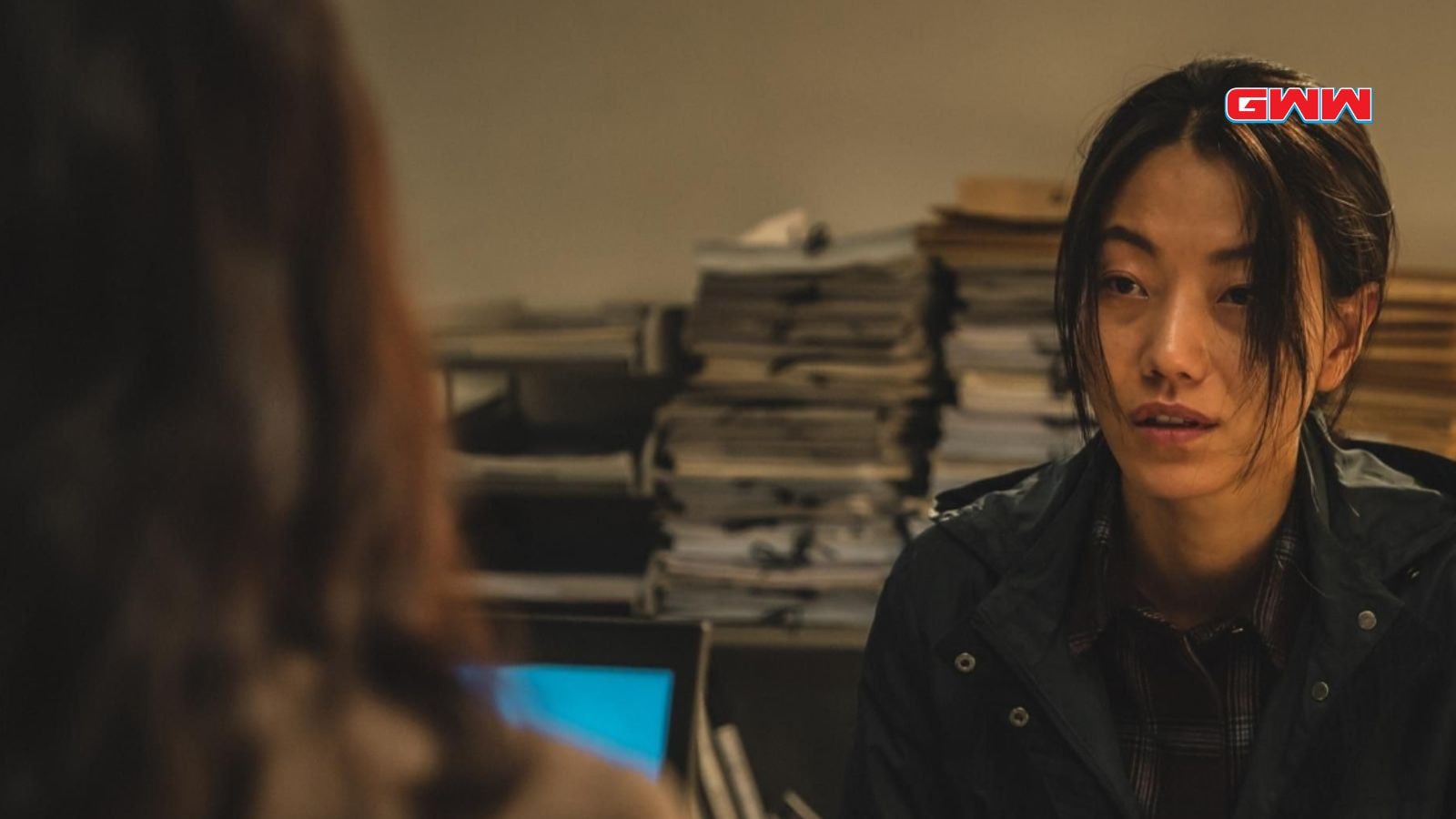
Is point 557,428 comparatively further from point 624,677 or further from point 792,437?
point 624,677

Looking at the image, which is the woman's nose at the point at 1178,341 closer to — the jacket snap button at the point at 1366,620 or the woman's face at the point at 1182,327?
the woman's face at the point at 1182,327

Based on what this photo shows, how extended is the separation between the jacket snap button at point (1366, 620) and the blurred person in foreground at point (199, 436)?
1.04 metres

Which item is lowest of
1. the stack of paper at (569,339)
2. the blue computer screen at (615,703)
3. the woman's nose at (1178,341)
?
the blue computer screen at (615,703)

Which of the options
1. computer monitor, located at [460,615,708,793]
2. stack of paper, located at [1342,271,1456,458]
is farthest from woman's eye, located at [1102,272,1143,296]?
stack of paper, located at [1342,271,1456,458]

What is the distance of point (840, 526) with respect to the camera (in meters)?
2.10

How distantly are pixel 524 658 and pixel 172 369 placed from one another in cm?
110

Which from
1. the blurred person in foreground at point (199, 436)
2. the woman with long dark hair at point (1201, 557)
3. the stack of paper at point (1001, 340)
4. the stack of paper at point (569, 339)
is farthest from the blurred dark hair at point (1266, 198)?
the blurred person in foreground at point (199, 436)

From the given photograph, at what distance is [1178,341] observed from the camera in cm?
129

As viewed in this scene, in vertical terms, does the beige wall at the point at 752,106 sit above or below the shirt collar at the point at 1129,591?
above

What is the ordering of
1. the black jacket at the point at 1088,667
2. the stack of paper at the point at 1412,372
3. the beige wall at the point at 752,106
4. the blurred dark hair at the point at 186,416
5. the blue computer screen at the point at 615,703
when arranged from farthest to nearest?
the beige wall at the point at 752,106 < the stack of paper at the point at 1412,372 < the blue computer screen at the point at 615,703 < the black jacket at the point at 1088,667 < the blurred dark hair at the point at 186,416

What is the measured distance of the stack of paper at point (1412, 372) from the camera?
199 centimetres

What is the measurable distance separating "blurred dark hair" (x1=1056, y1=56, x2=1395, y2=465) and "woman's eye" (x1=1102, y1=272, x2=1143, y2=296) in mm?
→ 14

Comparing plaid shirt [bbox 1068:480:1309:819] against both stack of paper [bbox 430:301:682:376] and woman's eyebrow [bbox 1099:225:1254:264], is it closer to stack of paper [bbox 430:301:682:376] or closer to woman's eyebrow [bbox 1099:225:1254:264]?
woman's eyebrow [bbox 1099:225:1254:264]

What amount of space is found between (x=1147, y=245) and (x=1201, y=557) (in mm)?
328
